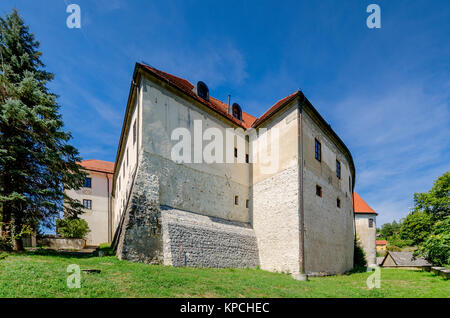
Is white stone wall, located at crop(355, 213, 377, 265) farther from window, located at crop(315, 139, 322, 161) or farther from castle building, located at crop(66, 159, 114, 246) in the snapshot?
castle building, located at crop(66, 159, 114, 246)

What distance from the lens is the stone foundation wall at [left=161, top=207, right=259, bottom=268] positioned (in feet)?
37.5

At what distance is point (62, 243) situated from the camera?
18.3 m

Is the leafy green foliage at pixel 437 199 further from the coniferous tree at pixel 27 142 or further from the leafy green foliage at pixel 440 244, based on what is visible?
the coniferous tree at pixel 27 142

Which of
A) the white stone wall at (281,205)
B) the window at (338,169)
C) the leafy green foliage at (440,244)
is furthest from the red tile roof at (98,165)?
the leafy green foliage at (440,244)

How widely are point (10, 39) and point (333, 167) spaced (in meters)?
20.2

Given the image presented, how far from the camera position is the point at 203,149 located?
15133 millimetres

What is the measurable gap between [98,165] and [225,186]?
21.0m

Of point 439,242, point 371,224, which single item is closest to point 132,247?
point 439,242

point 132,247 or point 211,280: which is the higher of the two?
point 132,247

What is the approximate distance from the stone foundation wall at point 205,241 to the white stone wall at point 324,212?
140 inches

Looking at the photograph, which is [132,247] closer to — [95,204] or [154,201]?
[154,201]

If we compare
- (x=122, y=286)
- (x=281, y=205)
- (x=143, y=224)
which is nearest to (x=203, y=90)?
(x=281, y=205)
